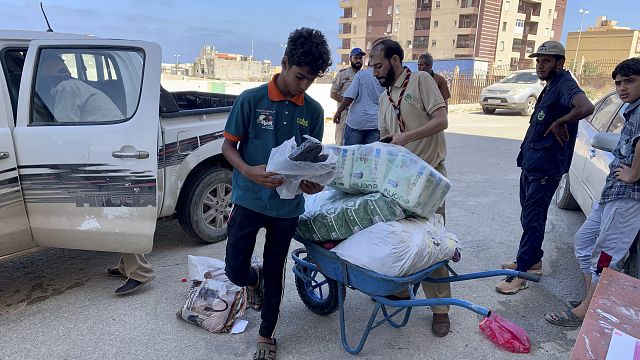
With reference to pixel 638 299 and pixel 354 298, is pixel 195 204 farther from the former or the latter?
pixel 638 299

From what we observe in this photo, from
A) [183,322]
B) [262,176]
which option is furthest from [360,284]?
[183,322]

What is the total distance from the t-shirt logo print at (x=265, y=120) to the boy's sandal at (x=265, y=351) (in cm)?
133

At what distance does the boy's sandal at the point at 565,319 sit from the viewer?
3123 millimetres

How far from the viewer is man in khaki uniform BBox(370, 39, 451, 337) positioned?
2867mm

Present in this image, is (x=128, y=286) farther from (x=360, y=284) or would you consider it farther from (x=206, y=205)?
(x=360, y=284)

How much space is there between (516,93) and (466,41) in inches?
1813

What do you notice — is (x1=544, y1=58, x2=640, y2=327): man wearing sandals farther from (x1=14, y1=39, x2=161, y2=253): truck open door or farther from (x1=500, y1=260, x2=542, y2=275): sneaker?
(x1=14, y1=39, x2=161, y2=253): truck open door

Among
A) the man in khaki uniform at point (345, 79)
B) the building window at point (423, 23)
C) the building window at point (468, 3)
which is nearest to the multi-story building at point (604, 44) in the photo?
the building window at point (468, 3)

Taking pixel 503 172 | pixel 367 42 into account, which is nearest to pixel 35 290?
pixel 503 172

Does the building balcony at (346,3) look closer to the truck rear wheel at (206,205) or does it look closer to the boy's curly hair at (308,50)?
the truck rear wheel at (206,205)

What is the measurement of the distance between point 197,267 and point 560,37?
8324 cm

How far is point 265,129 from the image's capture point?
91.4 inches

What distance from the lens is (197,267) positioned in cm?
314

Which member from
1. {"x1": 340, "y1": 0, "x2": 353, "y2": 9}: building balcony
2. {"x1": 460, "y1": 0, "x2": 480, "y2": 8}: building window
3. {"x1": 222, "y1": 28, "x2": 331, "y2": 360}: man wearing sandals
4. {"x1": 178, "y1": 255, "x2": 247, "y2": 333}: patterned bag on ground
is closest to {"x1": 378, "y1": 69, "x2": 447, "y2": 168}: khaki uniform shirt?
{"x1": 222, "y1": 28, "x2": 331, "y2": 360}: man wearing sandals
